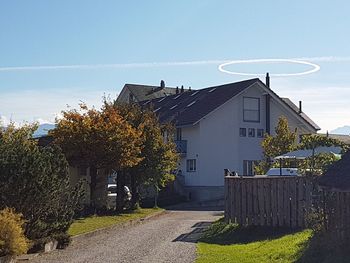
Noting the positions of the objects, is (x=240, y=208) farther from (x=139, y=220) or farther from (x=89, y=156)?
(x=89, y=156)

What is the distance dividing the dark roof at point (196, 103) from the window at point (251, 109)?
4.55 feet

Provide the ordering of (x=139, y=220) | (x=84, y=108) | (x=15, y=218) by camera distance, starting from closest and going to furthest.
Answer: (x=15, y=218) → (x=139, y=220) → (x=84, y=108)

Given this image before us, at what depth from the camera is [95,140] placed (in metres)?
29.1

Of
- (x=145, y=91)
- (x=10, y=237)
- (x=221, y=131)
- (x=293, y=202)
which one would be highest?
(x=145, y=91)

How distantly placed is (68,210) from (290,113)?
3419cm

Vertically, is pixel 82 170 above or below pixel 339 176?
above

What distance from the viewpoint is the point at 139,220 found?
28344mm

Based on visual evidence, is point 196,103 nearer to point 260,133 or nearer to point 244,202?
point 260,133

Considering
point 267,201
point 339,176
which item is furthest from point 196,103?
point 339,176

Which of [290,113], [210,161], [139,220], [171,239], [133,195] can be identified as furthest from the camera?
[290,113]

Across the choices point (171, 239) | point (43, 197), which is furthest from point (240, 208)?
point (43, 197)

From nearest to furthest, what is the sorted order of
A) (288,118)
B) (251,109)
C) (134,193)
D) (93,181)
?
(93,181) < (134,193) < (251,109) < (288,118)

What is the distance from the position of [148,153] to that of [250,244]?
15.6m

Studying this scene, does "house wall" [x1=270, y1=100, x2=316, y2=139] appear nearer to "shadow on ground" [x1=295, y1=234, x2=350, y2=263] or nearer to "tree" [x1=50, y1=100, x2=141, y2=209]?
"tree" [x1=50, y1=100, x2=141, y2=209]
